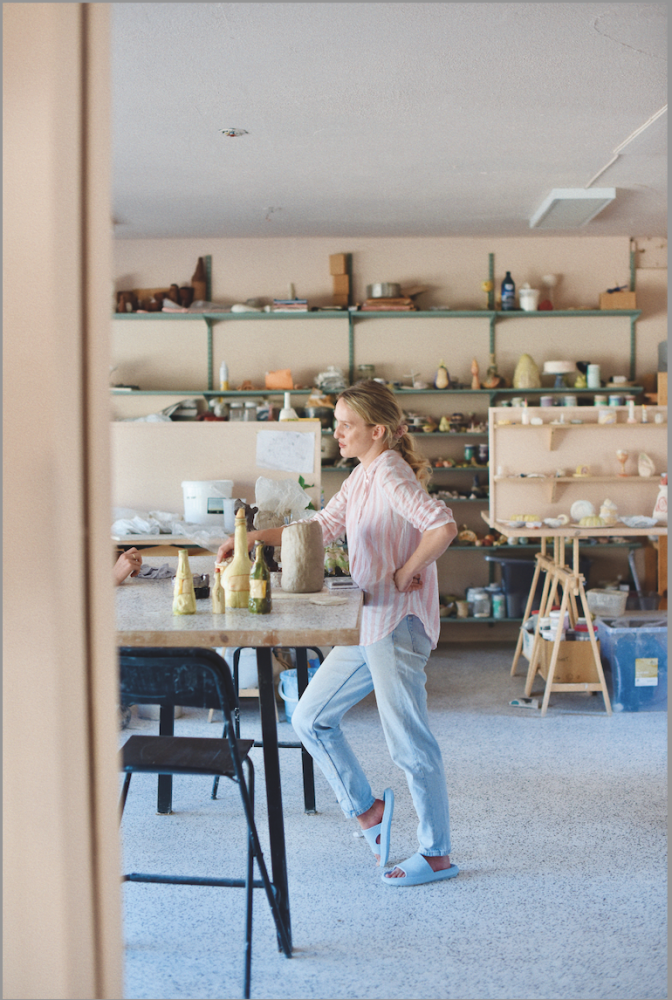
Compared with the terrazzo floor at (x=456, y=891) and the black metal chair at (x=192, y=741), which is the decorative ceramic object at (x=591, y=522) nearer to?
the terrazzo floor at (x=456, y=891)

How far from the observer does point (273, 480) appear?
4277mm

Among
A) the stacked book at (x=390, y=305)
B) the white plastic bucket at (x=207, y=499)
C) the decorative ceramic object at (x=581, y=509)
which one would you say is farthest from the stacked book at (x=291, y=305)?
the decorative ceramic object at (x=581, y=509)

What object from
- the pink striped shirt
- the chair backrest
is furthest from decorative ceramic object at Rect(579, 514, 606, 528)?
the chair backrest

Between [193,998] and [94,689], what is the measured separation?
150 centimetres

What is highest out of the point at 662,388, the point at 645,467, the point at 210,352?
the point at 210,352

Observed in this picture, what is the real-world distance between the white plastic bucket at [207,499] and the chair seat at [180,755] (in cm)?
220

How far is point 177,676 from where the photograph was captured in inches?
75.2

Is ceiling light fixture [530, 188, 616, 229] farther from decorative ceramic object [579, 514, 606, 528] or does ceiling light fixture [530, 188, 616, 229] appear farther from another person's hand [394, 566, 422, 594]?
another person's hand [394, 566, 422, 594]

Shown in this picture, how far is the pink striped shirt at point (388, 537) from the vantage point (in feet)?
7.97

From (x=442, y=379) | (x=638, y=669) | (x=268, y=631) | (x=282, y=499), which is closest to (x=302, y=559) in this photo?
(x=268, y=631)

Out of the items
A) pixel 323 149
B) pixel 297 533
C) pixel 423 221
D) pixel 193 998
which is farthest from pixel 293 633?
pixel 423 221

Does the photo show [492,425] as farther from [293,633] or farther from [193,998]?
[193,998]

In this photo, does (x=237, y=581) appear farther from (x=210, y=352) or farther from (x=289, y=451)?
(x=210, y=352)

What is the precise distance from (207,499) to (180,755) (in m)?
2.39
